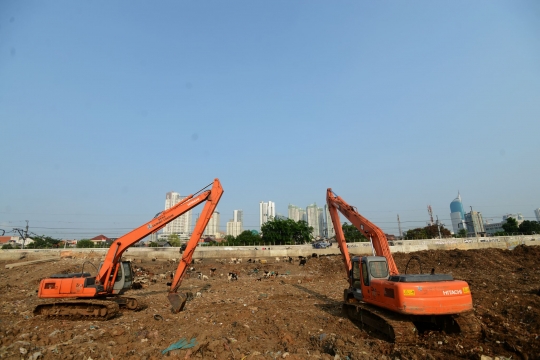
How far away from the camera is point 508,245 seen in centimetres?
3841

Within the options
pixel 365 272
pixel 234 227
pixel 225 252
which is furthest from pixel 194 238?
pixel 234 227

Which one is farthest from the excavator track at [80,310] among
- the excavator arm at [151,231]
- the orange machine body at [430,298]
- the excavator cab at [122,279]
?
the orange machine body at [430,298]

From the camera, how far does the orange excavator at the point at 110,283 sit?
10422 millimetres

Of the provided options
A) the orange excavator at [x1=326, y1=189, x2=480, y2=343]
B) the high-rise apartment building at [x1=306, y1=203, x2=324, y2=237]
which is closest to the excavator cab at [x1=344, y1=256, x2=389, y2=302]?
the orange excavator at [x1=326, y1=189, x2=480, y2=343]

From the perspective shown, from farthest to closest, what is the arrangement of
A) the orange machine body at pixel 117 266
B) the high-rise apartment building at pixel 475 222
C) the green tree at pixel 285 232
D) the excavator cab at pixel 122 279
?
the green tree at pixel 285 232 < the high-rise apartment building at pixel 475 222 < the excavator cab at pixel 122 279 < the orange machine body at pixel 117 266

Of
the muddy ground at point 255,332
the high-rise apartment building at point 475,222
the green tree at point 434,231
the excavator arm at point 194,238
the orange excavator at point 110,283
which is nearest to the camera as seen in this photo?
the muddy ground at point 255,332

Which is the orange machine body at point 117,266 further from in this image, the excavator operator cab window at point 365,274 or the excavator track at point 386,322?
the excavator track at point 386,322

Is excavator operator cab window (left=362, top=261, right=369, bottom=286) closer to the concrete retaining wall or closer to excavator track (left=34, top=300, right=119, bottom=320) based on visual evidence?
excavator track (left=34, top=300, right=119, bottom=320)

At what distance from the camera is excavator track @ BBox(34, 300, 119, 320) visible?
33.6 ft

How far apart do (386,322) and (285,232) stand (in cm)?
4870

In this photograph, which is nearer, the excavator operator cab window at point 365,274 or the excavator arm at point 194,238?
the excavator operator cab window at point 365,274

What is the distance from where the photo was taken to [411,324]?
7027 millimetres

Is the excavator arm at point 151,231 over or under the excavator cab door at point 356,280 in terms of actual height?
over

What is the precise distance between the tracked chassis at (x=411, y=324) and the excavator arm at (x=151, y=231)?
7.10 meters
